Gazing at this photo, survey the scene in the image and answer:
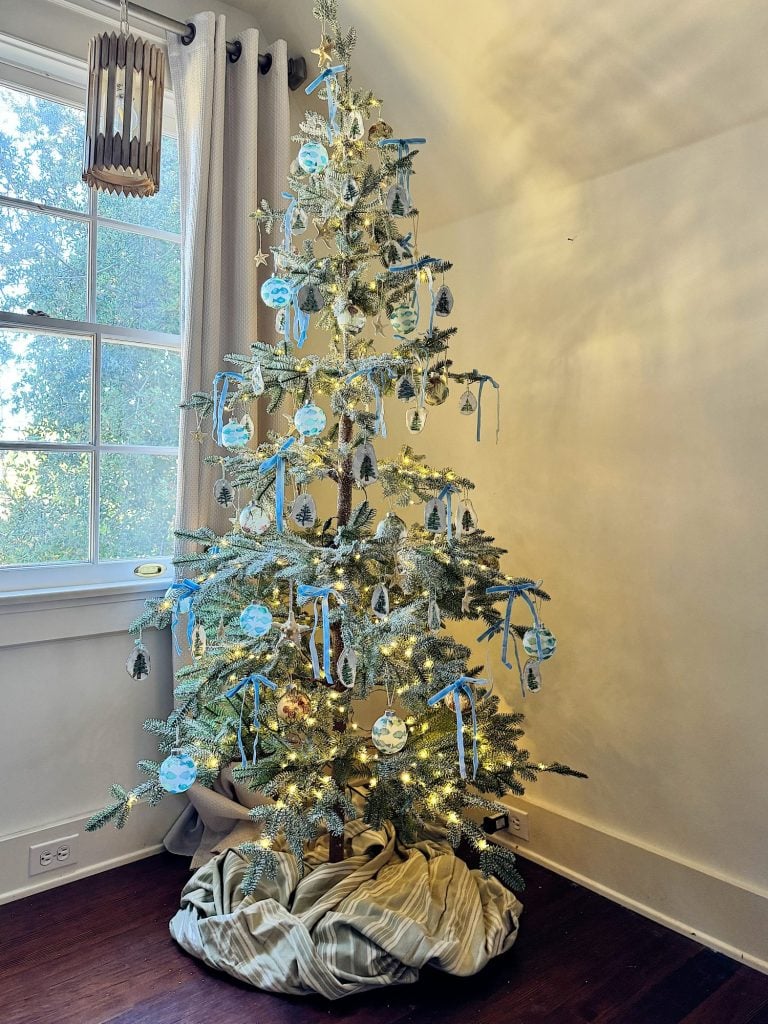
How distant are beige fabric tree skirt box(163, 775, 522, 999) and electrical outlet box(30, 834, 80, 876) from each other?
1.34 feet

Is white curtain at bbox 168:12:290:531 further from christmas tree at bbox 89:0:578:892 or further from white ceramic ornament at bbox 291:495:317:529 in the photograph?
white ceramic ornament at bbox 291:495:317:529

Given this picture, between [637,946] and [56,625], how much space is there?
1.74 meters

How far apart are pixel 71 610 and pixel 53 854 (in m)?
0.68

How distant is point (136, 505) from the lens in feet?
7.57

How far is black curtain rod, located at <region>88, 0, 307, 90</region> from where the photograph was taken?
2.12 meters

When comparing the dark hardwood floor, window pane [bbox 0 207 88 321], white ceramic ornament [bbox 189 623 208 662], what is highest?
window pane [bbox 0 207 88 321]

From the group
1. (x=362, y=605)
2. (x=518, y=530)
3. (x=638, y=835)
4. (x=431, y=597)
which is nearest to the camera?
(x=431, y=597)

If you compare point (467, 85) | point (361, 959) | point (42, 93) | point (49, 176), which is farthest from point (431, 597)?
point (42, 93)

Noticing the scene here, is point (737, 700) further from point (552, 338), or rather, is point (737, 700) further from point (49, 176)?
point (49, 176)

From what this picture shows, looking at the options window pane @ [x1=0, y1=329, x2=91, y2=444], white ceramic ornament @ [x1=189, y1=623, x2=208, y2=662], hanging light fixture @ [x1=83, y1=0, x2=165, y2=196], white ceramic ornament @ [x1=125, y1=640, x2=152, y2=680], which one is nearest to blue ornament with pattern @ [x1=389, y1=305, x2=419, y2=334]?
hanging light fixture @ [x1=83, y1=0, x2=165, y2=196]

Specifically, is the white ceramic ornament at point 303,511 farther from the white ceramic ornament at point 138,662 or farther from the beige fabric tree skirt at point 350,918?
the beige fabric tree skirt at point 350,918

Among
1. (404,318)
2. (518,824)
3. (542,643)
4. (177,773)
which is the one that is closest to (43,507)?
(177,773)

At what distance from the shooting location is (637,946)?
180 centimetres

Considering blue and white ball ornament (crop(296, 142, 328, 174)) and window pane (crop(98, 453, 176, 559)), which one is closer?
blue and white ball ornament (crop(296, 142, 328, 174))
